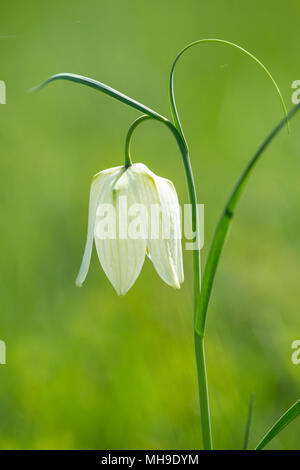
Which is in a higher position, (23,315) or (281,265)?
(281,265)

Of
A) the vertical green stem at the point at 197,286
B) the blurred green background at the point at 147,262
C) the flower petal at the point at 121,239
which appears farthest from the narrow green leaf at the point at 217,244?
the blurred green background at the point at 147,262

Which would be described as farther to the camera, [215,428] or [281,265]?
[281,265]

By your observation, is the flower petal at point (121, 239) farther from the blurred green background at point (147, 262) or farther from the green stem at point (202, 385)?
the blurred green background at point (147, 262)

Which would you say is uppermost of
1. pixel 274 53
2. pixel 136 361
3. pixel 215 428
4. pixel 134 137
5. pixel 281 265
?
pixel 274 53

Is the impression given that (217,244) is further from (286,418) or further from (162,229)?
(286,418)

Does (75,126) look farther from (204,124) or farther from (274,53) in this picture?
(274,53)

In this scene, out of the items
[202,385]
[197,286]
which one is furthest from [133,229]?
[202,385]

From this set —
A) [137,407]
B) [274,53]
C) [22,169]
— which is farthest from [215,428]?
[274,53]
